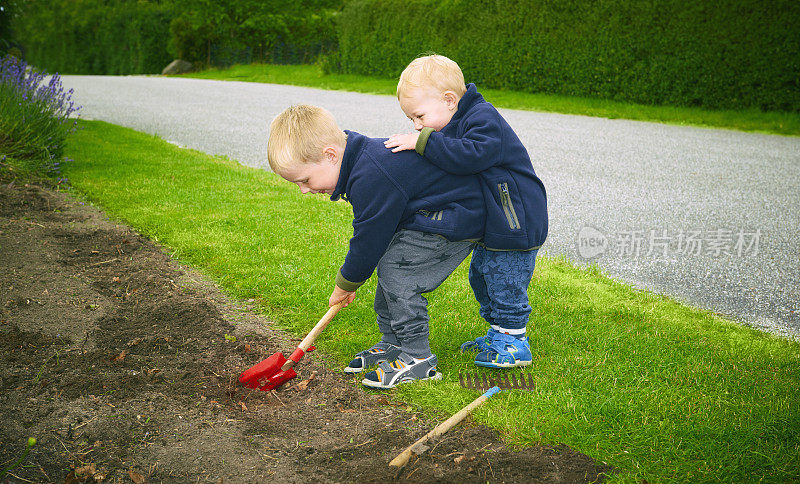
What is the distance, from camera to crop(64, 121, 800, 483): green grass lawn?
2389 millimetres

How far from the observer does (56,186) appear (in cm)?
623

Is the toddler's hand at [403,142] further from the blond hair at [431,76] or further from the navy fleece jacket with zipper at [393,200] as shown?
the blond hair at [431,76]

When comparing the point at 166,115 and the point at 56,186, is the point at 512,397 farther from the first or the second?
the point at 166,115

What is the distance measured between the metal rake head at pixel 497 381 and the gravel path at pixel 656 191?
174 centimetres

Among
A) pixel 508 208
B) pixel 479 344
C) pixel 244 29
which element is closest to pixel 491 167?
pixel 508 208

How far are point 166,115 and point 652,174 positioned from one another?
9780 millimetres

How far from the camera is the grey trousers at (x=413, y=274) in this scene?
2738 millimetres

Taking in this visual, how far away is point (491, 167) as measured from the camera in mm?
2691

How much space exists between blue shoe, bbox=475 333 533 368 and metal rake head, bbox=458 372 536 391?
0.06 m

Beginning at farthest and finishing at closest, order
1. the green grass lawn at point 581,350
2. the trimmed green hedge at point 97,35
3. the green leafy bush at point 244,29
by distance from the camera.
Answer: the trimmed green hedge at point 97,35, the green leafy bush at point 244,29, the green grass lawn at point 581,350

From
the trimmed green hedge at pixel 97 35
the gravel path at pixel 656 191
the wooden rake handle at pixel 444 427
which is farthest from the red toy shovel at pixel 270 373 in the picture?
the trimmed green hedge at pixel 97 35

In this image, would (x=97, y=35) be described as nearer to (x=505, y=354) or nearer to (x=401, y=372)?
(x=401, y=372)

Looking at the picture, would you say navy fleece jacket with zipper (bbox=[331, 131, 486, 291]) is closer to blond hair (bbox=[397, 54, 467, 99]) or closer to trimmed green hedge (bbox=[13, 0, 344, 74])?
blond hair (bbox=[397, 54, 467, 99])

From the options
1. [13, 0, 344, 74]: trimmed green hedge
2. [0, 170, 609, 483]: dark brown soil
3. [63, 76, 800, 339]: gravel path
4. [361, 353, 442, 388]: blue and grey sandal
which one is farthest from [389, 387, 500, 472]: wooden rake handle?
[13, 0, 344, 74]: trimmed green hedge
